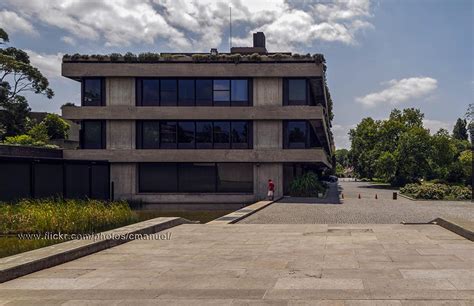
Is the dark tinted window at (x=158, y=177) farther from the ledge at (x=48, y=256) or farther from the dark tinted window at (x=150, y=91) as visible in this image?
the ledge at (x=48, y=256)

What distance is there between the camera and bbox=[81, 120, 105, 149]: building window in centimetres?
3875

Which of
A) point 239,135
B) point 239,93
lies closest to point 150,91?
point 239,93

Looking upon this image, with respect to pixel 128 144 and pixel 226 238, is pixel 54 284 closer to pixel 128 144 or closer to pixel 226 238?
pixel 226 238

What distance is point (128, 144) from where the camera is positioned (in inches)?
1508

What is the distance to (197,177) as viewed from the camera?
3844 cm

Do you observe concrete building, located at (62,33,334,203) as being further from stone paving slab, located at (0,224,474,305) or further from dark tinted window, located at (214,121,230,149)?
stone paving slab, located at (0,224,474,305)

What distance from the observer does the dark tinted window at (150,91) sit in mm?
38438

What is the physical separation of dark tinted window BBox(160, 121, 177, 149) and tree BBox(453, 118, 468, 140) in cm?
12067

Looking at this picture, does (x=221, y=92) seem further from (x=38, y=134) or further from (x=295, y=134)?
(x=38, y=134)

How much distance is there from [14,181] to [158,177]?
49.7ft

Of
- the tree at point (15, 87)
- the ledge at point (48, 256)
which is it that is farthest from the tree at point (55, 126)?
the ledge at point (48, 256)

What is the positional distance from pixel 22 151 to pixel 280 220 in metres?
25.6

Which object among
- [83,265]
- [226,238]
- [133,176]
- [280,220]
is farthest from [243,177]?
[83,265]

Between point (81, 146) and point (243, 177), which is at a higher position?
point (81, 146)
